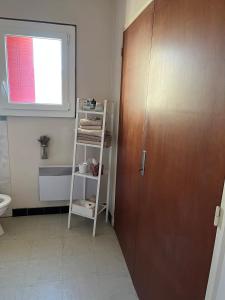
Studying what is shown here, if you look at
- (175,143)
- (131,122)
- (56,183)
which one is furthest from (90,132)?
(175,143)

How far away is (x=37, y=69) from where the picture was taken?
2.40m

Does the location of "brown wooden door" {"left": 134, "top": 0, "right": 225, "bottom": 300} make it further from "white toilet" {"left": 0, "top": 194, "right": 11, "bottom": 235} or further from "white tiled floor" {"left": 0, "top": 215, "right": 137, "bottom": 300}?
"white toilet" {"left": 0, "top": 194, "right": 11, "bottom": 235}

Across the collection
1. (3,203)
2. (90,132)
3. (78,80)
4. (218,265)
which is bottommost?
(3,203)

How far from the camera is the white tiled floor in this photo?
1680 mm

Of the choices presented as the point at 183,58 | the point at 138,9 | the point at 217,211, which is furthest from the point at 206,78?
the point at 138,9

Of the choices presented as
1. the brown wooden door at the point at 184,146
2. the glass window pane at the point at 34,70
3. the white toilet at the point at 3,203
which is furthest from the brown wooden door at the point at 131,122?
the white toilet at the point at 3,203

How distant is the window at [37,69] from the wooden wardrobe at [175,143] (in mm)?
885

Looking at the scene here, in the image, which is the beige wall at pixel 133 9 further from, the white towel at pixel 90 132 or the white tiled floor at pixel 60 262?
the white tiled floor at pixel 60 262

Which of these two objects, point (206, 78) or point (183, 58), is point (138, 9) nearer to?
point (183, 58)

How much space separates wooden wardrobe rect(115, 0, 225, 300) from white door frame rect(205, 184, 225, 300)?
0.09 feet

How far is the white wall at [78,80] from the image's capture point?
228 centimetres

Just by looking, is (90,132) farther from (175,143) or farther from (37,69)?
(175,143)

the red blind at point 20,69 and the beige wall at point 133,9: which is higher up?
the beige wall at point 133,9

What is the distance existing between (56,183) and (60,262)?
887 mm
